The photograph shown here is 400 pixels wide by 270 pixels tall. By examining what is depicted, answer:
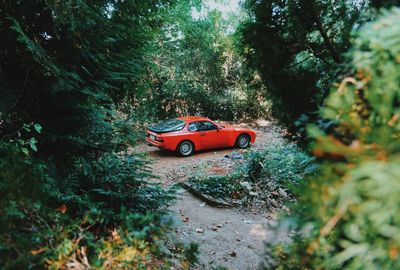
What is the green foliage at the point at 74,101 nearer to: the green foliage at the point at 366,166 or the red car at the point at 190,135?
the green foliage at the point at 366,166

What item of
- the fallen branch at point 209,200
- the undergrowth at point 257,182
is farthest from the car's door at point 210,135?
the fallen branch at point 209,200

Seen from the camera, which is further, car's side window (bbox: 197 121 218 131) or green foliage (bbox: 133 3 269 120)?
green foliage (bbox: 133 3 269 120)

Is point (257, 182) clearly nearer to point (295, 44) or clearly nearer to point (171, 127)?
point (171, 127)

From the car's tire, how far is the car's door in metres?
0.86

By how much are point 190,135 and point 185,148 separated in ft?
2.04

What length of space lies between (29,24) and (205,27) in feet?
50.9

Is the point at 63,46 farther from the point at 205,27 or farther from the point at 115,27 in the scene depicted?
the point at 205,27

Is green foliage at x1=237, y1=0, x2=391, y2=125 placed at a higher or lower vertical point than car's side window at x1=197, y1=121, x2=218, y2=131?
higher

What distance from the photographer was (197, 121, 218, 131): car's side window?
11703mm

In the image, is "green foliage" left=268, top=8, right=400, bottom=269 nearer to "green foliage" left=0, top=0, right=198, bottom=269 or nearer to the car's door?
"green foliage" left=0, top=0, right=198, bottom=269

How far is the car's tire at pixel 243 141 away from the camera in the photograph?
1299 centimetres

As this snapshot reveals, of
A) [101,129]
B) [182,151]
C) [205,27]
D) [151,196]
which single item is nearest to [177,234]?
[151,196]

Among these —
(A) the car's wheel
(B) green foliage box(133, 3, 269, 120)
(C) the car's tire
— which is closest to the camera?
(A) the car's wheel

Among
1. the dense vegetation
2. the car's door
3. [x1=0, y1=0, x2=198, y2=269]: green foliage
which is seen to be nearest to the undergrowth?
the dense vegetation
